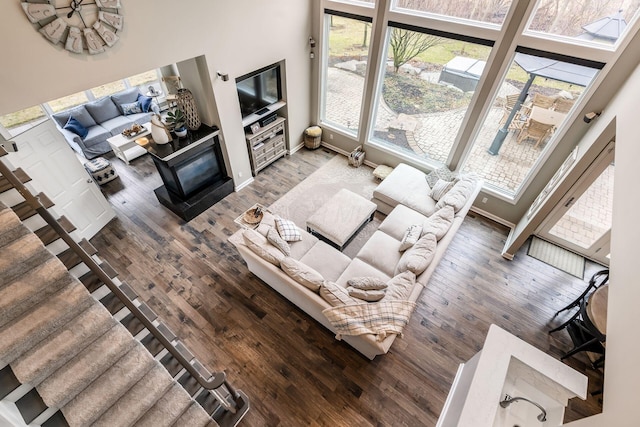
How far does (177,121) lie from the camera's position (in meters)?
4.64

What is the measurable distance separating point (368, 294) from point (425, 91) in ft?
11.8

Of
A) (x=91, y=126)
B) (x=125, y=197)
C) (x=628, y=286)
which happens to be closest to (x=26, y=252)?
(x=125, y=197)

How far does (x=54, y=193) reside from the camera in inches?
163

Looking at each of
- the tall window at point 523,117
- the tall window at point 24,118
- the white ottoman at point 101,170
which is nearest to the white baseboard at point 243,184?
the white ottoman at point 101,170

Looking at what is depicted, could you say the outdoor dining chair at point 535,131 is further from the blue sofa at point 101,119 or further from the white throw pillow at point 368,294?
the blue sofa at point 101,119

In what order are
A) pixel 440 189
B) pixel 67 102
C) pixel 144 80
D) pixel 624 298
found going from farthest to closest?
1. pixel 144 80
2. pixel 67 102
3. pixel 440 189
4. pixel 624 298

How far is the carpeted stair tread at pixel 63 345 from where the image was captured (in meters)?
2.15

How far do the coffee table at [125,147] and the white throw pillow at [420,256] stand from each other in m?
5.56

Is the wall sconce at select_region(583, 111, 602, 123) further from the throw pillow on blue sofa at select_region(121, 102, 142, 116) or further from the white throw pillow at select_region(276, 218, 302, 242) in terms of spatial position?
the throw pillow on blue sofa at select_region(121, 102, 142, 116)

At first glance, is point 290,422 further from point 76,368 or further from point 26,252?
point 26,252

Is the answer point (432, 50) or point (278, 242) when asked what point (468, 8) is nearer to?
point (432, 50)

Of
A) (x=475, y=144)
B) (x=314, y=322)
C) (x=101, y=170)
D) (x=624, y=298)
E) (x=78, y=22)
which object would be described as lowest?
(x=314, y=322)

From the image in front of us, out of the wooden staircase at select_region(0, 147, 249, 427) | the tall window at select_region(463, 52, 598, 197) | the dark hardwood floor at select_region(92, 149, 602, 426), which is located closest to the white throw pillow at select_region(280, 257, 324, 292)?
the dark hardwood floor at select_region(92, 149, 602, 426)

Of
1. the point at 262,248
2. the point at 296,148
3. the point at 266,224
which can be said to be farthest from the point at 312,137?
the point at 262,248
